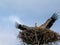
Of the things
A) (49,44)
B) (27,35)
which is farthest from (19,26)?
(49,44)

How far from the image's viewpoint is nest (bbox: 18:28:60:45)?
24.3 meters

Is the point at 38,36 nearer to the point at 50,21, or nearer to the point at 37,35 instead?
the point at 37,35

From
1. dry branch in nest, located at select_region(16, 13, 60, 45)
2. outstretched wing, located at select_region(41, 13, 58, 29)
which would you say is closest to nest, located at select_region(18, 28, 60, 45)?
dry branch in nest, located at select_region(16, 13, 60, 45)

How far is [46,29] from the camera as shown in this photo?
24547 millimetres

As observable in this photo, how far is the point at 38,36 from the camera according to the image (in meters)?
24.5

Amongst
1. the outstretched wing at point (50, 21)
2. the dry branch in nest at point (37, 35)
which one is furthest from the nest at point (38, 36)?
the outstretched wing at point (50, 21)

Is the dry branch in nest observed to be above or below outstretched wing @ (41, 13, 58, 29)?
below

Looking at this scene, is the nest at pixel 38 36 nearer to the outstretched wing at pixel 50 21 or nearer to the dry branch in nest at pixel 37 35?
the dry branch in nest at pixel 37 35

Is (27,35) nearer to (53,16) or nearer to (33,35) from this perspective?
(33,35)

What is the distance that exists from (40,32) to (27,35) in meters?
0.91

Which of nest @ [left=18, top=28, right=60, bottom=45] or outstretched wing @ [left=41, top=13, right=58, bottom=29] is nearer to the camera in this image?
nest @ [left=18, top=28, right=60, bottom=45]

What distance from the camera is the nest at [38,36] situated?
955 inches

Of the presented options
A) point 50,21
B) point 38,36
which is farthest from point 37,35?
point 50,21

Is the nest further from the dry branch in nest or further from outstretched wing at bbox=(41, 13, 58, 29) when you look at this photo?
outstretched wing at bbox=(41, 13, 58, 29)
